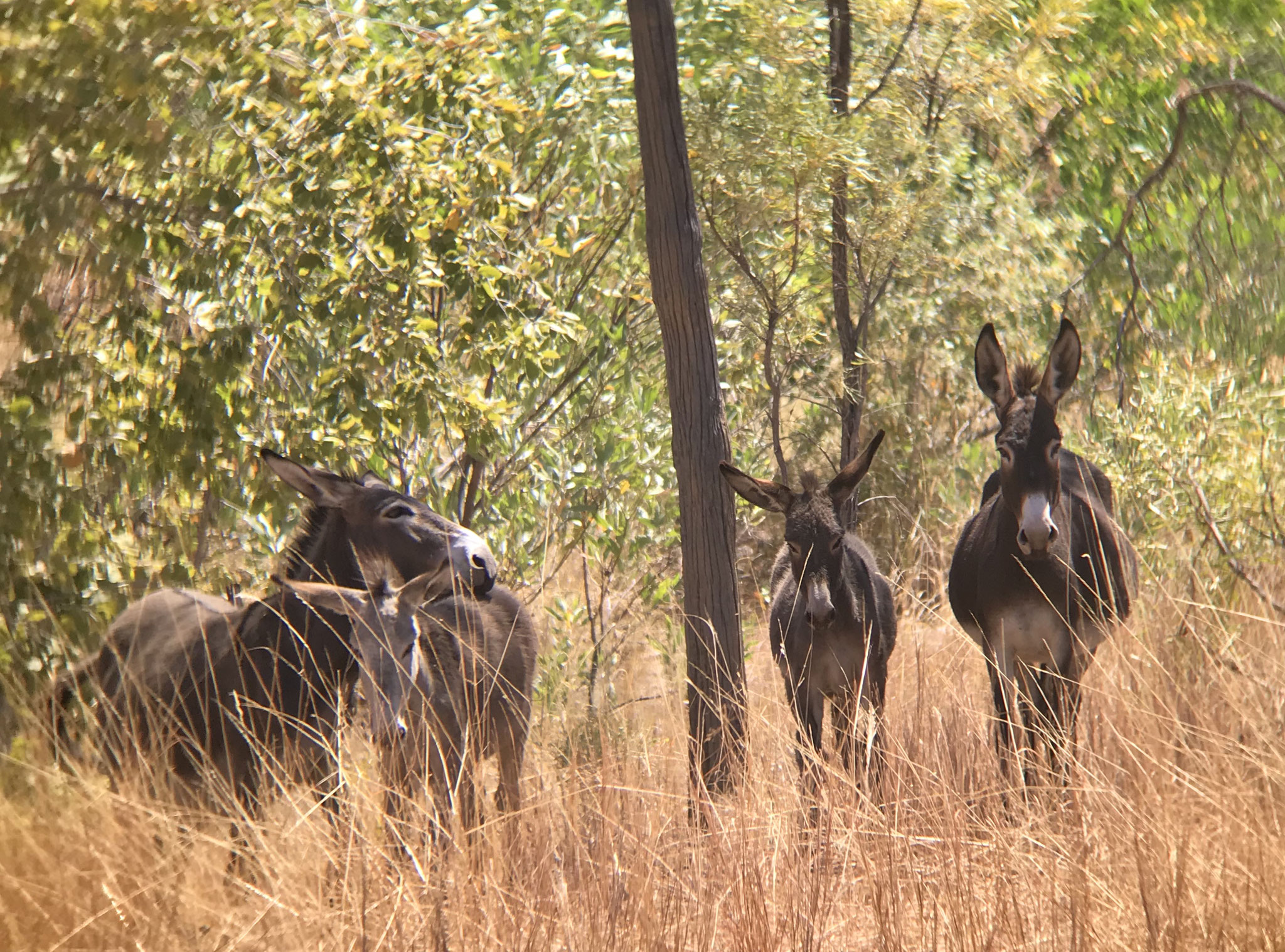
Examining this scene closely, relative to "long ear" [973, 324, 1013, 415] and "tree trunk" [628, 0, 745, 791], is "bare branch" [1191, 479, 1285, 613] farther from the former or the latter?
"tree trunk" [628, 0, 745, 791]

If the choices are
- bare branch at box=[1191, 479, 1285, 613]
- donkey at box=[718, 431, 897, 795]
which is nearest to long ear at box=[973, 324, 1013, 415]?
donkey at box=[718, 431, 897, 795]

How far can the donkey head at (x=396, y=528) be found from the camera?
488 cm

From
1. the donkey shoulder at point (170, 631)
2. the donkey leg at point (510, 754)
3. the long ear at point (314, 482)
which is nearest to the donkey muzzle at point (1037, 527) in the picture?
the donkey leg at point (510, 754)

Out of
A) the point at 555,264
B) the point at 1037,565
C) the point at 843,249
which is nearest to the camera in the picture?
the point at 1037,565

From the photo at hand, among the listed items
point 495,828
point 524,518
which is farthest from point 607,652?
point 495,828

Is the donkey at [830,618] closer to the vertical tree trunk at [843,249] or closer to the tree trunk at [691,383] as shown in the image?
the tree trunk at [691,383]

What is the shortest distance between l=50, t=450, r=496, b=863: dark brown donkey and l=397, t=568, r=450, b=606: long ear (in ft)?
0.04

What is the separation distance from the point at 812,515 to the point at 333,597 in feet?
6.53

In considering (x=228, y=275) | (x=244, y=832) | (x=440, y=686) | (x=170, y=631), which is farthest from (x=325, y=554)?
(x=244, y=832)

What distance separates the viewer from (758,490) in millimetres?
5211

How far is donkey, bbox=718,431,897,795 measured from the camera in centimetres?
517

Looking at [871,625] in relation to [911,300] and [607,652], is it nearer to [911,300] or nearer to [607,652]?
[607,652]

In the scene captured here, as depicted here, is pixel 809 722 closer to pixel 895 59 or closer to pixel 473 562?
pixel 473 562

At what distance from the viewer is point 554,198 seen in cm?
734
